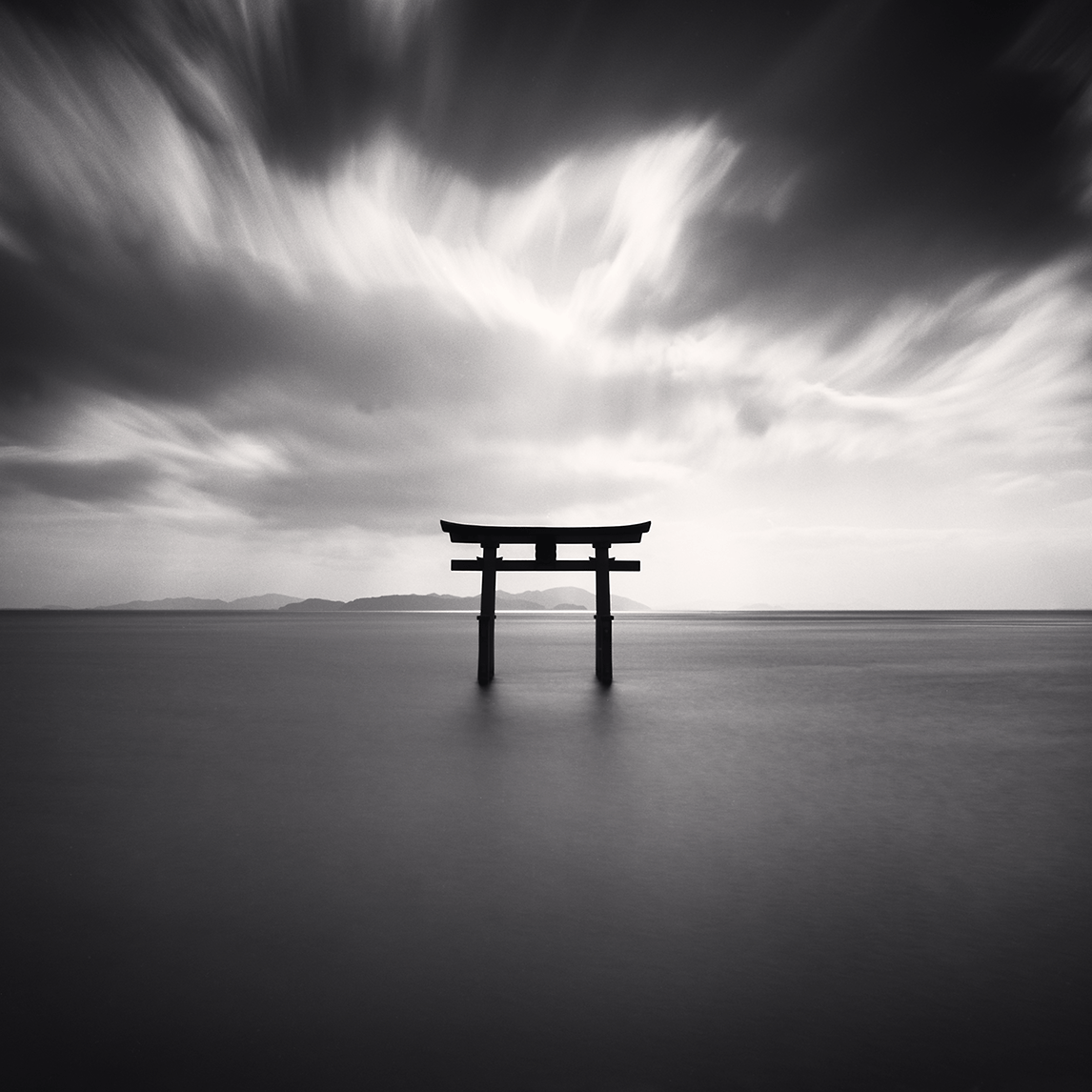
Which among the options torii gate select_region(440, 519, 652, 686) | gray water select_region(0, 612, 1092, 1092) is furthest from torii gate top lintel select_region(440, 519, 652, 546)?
gray water select_region(0, 612, 1092, 1092)

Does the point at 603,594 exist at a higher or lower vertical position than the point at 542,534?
lower

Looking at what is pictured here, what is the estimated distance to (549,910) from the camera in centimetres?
489

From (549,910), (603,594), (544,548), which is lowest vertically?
(549,910)

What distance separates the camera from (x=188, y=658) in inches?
1324

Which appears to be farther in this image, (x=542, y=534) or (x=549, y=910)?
(x=542, y=534)

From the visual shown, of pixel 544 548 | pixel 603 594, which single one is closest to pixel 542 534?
pixel 544 548

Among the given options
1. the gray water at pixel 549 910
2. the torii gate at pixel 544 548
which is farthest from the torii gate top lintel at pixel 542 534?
the gray water at pixel 549 910

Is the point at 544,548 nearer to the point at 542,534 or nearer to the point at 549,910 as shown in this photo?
the point at 542,534

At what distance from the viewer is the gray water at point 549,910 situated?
313cm

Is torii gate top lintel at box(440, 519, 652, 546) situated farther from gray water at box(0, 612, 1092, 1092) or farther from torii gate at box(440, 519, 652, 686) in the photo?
gray water at box(0, 612, 1092, 1092)

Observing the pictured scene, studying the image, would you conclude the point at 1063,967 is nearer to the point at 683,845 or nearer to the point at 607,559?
the point at 683,845

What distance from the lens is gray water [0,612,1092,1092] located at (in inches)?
123

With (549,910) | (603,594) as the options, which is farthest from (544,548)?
(549,910)

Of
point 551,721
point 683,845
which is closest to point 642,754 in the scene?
point 551,721
